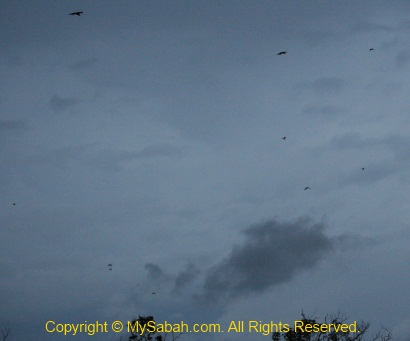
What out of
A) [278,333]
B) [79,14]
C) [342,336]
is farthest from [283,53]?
[278,333]

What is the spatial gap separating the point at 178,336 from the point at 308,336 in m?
15.8

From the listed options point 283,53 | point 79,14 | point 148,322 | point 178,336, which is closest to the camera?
point 79,14

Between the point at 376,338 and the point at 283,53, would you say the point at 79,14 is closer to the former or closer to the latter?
the point at 283,53

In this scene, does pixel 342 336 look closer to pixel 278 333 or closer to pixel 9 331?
pixel 278 333

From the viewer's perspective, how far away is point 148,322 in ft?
202

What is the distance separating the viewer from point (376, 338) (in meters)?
48.9

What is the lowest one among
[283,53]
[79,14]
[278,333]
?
[278,333]

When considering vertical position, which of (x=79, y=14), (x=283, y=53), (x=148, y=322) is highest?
(x=79, y=14)

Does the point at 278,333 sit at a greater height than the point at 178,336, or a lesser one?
lesser

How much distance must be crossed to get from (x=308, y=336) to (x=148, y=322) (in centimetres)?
1943

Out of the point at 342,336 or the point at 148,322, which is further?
the point at 148,322

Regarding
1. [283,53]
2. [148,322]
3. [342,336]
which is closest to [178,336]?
[148,322]

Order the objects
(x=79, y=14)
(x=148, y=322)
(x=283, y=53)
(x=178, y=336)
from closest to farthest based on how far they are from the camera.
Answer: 1. (x=79, y=14)
2. (x=178, y=336)
3. (x=283, y=53)
4. (x=148, y=322)

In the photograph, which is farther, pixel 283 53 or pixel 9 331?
pixel 283 53
